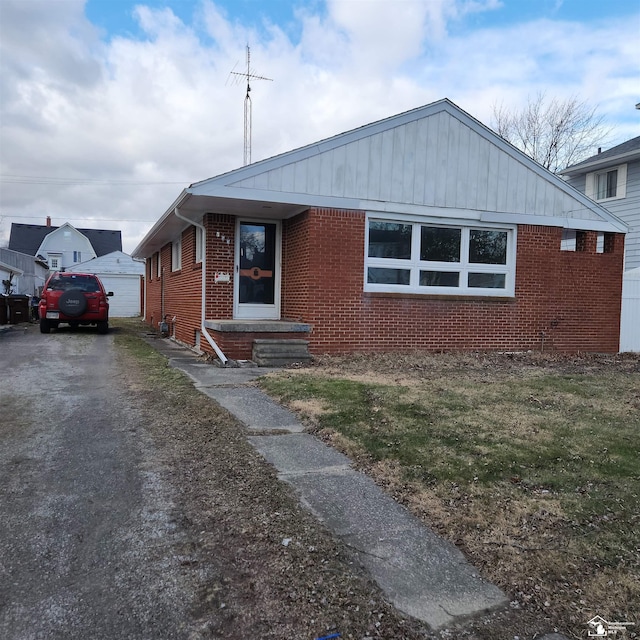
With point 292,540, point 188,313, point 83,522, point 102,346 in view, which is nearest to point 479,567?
point 292,540

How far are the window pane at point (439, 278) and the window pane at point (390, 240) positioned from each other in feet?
1.72

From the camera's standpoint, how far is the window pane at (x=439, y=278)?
1052cm

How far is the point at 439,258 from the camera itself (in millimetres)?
10594

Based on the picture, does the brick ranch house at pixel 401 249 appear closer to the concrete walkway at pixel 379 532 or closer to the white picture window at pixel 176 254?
the white picture window at pixel 176 254

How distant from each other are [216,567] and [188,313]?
33.4ft

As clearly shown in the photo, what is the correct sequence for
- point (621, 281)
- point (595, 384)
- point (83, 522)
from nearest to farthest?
point (83, 522) < point (595, 384) < point (621, 281)

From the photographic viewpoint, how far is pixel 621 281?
476 inches

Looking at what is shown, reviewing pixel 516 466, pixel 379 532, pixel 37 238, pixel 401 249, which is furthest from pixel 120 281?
pixel 379 532

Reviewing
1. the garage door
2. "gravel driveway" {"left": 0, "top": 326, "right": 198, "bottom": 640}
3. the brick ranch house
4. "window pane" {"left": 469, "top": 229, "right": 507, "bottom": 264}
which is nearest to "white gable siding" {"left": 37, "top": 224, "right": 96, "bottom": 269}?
the garage door

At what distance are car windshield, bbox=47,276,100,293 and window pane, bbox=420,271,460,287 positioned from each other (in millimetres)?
10011

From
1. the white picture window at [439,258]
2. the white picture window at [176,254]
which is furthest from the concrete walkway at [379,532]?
the white picture window at [176,254]

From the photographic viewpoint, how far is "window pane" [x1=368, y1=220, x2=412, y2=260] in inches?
399

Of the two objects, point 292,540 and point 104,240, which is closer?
point 292,540

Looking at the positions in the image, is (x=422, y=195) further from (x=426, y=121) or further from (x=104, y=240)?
(x=104, y=240)
